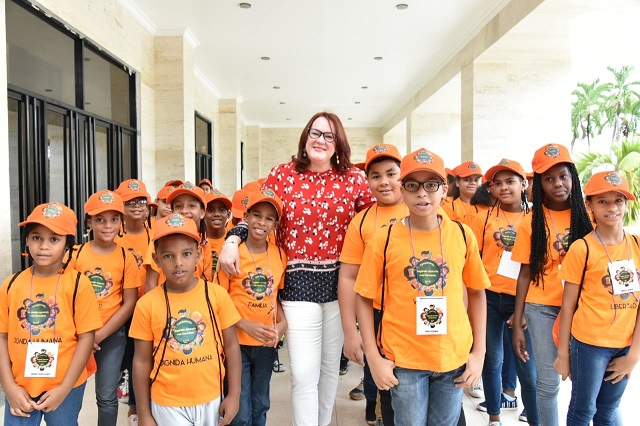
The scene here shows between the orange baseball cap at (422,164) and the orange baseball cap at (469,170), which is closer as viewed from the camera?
the orange baseball cap at (422,164)

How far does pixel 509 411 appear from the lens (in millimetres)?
3211

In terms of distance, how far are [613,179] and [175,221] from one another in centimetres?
196

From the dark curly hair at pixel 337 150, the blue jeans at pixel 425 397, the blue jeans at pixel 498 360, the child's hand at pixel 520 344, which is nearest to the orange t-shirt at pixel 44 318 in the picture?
the dark curly hair at pixel 337 150

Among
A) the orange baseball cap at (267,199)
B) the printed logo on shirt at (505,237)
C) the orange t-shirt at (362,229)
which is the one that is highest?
the orange baseball cap at (267,199)

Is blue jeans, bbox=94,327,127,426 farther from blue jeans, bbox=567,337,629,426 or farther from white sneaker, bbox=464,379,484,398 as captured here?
white sneaker, bbox=464,379,484,398

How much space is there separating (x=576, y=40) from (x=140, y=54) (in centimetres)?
650

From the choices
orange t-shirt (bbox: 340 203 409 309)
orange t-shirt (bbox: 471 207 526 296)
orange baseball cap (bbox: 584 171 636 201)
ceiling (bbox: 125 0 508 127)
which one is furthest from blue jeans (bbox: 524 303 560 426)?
ceiling (bbox: 125 0 508 127)

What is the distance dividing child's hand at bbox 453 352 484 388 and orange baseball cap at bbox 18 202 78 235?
1.77 m

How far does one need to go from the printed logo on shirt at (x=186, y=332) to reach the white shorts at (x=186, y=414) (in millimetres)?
234

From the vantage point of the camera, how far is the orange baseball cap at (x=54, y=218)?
2.00 metres

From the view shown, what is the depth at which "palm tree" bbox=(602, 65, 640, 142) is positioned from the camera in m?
26.1

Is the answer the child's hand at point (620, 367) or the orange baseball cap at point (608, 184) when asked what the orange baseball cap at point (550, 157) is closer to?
the orange baseball cap at point (608, 184)

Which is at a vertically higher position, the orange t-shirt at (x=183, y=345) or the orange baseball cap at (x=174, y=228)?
the orange baseball cap at (x=174, y=228)

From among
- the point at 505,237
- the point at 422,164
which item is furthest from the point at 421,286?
the point at 505,237
